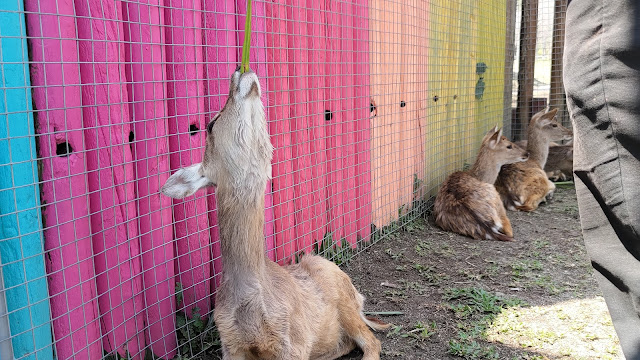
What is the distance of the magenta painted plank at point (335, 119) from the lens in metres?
5.81

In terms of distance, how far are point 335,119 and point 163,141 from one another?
2393mm

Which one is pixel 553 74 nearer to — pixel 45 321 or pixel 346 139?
pixel 346 139

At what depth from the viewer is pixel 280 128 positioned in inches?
199

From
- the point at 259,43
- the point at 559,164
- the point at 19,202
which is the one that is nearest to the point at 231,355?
the point at 19,202

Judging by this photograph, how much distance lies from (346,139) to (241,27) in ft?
6.64

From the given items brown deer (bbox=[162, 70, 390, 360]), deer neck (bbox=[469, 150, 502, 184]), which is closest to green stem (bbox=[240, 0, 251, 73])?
brown deer (bbox=[162, 70, 390, 360])

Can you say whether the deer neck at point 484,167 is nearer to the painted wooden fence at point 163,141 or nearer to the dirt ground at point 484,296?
the dirt ground at point 484,296

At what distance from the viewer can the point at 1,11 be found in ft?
9.50

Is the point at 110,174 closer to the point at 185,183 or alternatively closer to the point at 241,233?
the point at 185,183

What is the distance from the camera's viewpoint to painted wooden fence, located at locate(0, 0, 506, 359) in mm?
3252

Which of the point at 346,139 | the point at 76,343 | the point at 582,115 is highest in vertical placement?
the point at 582,115

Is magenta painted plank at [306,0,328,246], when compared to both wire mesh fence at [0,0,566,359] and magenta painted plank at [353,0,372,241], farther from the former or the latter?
magenta painted plank at [353,0,372,241]

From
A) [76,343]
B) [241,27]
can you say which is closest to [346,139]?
[241,27]

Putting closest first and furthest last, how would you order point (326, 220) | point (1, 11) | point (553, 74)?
point (1, 11) → point (326, 220) → point (553, 74)
